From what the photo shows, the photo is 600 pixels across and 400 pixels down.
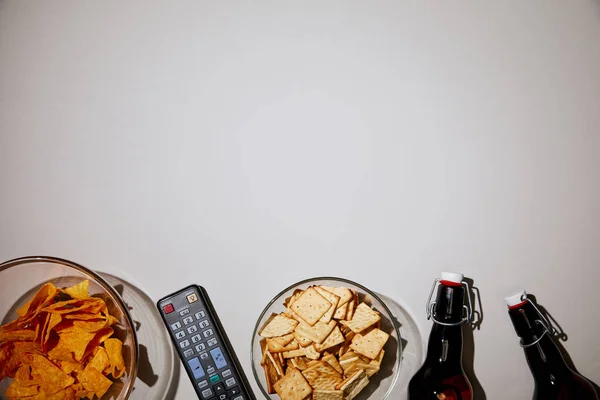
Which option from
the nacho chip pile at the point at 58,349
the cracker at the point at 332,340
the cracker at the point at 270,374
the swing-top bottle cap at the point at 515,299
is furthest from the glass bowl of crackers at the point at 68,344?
the swing-top bottle cap at the point at 515,299

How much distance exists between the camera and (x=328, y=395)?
0.79 meters

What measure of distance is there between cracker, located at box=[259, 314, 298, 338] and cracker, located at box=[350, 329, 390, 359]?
0.12 metres

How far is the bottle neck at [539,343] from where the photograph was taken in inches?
32.2

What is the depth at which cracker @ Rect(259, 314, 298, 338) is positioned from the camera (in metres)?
0.83

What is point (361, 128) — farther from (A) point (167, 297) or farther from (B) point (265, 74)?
(A) point (167, 297)

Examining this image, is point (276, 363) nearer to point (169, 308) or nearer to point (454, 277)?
point (169, 308)

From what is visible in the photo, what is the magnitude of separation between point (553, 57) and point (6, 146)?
1.13 metres

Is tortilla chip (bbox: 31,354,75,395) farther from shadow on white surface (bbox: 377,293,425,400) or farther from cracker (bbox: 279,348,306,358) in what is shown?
shadow on white surface (bbox: 377,293,425,400)

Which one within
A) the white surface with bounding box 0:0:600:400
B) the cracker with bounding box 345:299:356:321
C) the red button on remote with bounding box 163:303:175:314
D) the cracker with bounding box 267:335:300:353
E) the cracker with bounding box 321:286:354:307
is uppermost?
the white surface with bounding box 0:0:600:400

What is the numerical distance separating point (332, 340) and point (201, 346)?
0.27m

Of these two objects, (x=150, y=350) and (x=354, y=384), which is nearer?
(x=354, y=384)

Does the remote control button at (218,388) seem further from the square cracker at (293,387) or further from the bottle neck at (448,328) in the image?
the bottle neck at (448,328)

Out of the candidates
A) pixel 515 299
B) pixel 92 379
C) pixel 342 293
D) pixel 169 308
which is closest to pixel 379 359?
pixel 342 293

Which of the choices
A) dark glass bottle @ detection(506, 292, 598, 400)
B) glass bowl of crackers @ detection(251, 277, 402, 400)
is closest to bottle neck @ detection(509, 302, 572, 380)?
dark glass bottle @ detection(506, 292, 598, 400)
